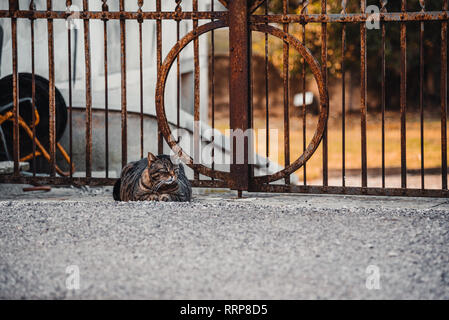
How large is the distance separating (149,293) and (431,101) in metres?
22.5

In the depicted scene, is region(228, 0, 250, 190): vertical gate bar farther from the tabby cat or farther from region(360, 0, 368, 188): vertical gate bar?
region(360, 0, 368, 188): vertical gate bar

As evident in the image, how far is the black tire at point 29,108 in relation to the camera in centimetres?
804

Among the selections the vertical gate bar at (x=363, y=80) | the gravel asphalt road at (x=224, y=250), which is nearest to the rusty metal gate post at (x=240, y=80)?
the gravel asphalt road at (x=224, y=250)

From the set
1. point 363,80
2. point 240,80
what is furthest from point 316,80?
point 240,80

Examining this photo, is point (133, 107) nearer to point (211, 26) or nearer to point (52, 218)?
point (211, 26)

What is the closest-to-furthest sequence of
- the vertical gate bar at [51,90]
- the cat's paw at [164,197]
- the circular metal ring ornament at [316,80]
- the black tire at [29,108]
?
1. the cat's paw at [164,197]
2. the circular metal ring ornament at [316,80]
3. the vertical gate bar at [51,90]
4. the black tire at [29,108]

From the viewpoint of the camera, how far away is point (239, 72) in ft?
21.6

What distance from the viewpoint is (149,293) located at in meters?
3.78

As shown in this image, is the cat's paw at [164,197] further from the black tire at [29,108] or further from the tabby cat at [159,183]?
the black tire at [29,108]

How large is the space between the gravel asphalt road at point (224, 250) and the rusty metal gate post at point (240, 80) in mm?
462

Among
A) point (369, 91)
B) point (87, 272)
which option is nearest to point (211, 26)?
point (87, 272)

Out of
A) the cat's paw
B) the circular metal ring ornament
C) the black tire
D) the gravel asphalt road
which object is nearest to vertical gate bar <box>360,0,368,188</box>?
the circular metal ring ornament

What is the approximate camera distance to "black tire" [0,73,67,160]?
26.4ft

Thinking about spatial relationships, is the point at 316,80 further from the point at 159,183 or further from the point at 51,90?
the point at 51,90
